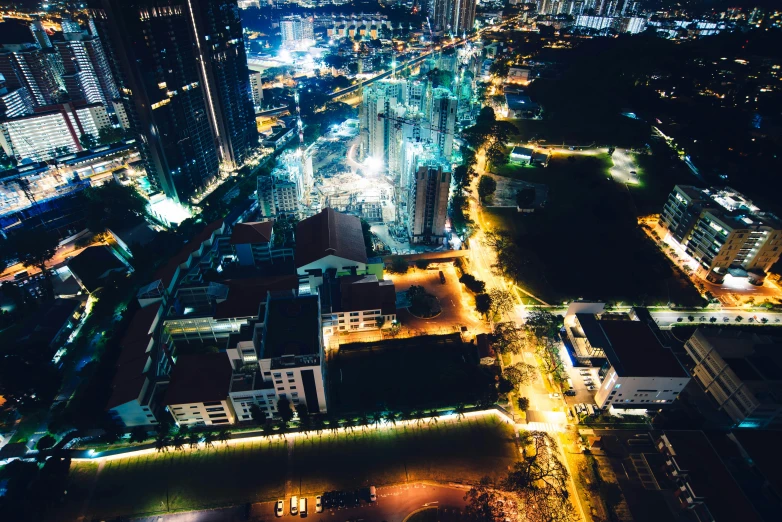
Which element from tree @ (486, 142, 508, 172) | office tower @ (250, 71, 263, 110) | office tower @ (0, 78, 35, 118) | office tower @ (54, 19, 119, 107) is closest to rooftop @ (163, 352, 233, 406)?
tree @ (486, 142, 508, 172)

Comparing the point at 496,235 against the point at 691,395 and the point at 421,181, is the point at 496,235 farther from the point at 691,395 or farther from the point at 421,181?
the point at 691,395

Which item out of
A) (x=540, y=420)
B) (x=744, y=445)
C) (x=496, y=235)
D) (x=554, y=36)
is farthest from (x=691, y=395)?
(x=554, y=36)

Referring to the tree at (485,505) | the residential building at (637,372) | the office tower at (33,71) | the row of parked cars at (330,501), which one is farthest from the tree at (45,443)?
the office tower at (33,71)

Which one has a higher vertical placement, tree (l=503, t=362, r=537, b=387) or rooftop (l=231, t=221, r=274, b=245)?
rooftop (l=231, t=221, r=274, b=245)

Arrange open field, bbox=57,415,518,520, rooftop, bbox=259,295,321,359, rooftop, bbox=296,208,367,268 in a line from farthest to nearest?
1. rooftop, bbox=296,208,367,268
2. rooftop, bbox=259,295,321,359
3. open field, bbox=57,415,518,520

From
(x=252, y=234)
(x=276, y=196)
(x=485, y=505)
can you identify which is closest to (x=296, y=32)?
(x=276, y=196)

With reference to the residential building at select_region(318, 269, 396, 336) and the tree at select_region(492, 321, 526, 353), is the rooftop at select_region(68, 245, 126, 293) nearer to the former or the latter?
the residential building at select_region(318, 269, 396, 336)
